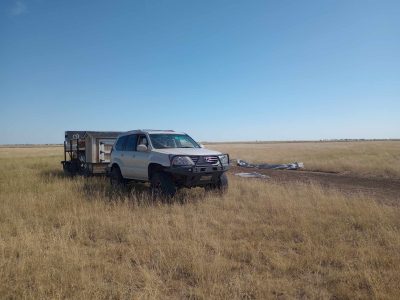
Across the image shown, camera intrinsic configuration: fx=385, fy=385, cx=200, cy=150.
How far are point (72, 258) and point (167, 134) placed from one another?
6613mm

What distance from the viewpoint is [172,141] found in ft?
37.4

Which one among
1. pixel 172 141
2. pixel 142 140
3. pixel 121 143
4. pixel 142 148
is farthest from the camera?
pixel 121 143

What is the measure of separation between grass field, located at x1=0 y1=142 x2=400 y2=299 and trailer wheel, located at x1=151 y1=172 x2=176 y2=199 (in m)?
0.46

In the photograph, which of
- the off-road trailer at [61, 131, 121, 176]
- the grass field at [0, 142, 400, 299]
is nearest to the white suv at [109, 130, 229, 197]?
the grass field at [0, 142, 400, 299]

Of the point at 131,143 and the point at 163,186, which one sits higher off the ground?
the point at 131,143

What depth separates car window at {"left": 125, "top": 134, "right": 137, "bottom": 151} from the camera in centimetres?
1177

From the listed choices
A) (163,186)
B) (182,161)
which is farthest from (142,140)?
(182,161)

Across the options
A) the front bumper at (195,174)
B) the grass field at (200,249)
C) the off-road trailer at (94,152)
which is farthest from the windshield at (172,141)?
the off-road trailer at (94,152)

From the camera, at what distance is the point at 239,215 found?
8227 millimetres

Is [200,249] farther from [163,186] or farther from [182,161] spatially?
[163,186]

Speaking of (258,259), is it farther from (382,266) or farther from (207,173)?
(207,173)

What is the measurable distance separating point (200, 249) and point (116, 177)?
7.63 m

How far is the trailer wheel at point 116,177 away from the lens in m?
12.6

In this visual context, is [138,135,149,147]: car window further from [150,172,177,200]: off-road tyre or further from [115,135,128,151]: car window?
[150,172,177,200]: off-road tyre
